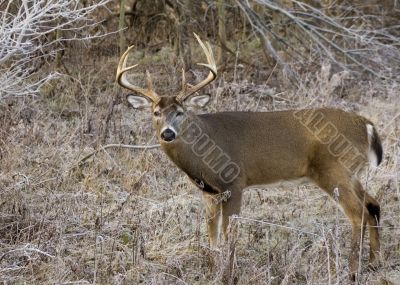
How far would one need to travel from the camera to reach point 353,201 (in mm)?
5867

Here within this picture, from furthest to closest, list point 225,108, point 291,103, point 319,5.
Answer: point 319,5 < point 291,103 < point 225,108

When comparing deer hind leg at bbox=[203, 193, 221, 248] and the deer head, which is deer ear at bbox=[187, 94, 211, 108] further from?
deer hind leg at bbox=[203, 193, 221, 248]

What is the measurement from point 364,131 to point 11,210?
264cm

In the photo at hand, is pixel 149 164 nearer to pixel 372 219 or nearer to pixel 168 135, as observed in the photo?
pixel 168 135

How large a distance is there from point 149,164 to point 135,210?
1.12 meters

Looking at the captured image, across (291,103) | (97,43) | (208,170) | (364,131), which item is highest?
(364,131)

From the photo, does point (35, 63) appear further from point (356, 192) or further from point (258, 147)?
point (356, 192)

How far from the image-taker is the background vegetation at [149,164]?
17.2ft

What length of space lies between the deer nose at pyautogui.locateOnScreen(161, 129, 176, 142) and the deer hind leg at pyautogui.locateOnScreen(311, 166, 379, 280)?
1104 millimetres

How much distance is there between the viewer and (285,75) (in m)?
10.1

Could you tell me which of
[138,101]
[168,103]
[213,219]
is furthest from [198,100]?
[213,219]

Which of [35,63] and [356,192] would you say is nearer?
[356,192]

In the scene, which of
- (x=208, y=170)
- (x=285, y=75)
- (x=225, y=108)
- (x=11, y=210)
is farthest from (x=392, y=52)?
(x=11, y=210)

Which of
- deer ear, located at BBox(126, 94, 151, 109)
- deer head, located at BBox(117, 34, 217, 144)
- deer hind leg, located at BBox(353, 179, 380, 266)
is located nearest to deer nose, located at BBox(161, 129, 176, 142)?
deer head, located at BBox(117, 34, 217, 144)
